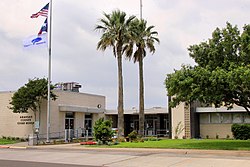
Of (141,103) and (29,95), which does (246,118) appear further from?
(29,95)

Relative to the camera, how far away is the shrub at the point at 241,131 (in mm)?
31562

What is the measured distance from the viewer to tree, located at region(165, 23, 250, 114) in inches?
785

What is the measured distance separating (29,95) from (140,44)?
39.4 ft

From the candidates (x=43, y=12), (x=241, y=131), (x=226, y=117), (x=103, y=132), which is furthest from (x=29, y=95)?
(x=241, y=131)

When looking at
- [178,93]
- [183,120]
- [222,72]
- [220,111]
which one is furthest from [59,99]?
[222,72]

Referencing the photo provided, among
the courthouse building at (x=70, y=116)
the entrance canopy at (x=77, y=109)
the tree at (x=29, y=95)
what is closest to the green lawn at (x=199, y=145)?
the courthouse building at (x=70, y=116)

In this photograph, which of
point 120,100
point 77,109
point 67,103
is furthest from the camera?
point 77,109

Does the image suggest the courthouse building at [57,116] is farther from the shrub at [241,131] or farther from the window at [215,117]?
the shrub at [241,131]

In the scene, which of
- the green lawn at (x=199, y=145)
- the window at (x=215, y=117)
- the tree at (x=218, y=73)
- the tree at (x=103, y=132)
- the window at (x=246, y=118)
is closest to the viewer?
the tree at (x=218, y=73)

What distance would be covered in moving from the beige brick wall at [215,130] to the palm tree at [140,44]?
Answer: 7.41m

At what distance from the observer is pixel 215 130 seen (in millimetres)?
36125

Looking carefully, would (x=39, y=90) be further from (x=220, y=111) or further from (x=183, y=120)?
(x=220, y=111)

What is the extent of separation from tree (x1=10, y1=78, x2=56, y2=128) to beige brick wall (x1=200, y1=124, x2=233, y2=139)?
1655 cm

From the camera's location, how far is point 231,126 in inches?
1319
